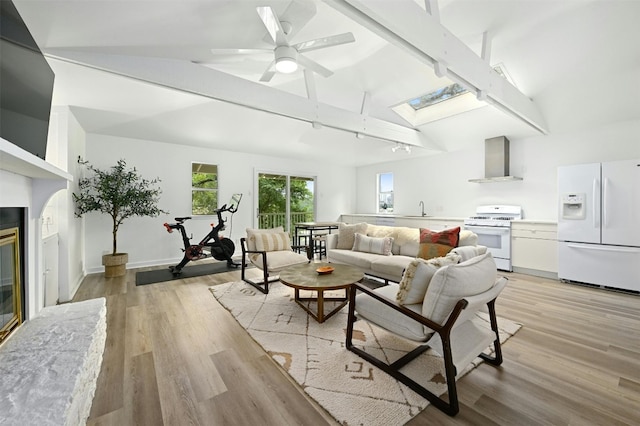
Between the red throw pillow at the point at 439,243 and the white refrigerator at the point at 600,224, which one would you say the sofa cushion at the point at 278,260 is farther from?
the white refrigerator at the point at 600,224

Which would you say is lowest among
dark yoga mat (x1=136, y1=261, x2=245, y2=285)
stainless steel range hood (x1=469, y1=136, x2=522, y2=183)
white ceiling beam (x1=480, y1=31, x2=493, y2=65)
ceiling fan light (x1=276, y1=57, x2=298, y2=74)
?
dark yoga mat (x1=136, y1=261, x2=245, y2=285)

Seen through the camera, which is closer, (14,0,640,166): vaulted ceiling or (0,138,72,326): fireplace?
(0,138,72,326): fireplace

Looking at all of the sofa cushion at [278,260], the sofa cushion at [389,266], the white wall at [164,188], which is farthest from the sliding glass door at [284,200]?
the sofa cushion at [389,266]

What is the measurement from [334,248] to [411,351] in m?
2.62

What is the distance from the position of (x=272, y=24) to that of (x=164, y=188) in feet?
14.4

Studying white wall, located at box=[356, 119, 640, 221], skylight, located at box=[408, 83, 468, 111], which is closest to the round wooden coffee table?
skylight, located at box=[408, 83, 468, 111]

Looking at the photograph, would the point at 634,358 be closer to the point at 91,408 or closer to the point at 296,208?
the point at 91,408

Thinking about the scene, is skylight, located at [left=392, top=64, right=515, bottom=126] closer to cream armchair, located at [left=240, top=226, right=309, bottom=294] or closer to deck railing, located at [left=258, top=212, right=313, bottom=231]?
cream armchair, located at [left=240, top=226, right=309, bottom=294]

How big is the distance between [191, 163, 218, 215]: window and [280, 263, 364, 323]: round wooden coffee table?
11.4ft

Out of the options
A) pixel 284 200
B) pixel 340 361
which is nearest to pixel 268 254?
pixel 340 361

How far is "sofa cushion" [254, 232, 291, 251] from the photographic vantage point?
419 cm

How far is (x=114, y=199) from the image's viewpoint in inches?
169

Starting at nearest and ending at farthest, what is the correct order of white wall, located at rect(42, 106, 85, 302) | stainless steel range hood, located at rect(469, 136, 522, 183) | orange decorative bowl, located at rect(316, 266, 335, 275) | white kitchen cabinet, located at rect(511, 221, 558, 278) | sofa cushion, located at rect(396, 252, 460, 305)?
sofa cushion, located at rect(396, 252, 460, 305) < orange decorative bowl, located at rect(316, 266, 335, 275) < white wall, located at rect(42, 106, 85, 302) < white kitchen cabinet, located at rect(511, 221, 558, 278) < stainless steel range hood, located at rect(469, 136, 522, 183)

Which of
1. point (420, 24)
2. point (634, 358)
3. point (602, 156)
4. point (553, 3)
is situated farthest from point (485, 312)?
point (602, 156)
